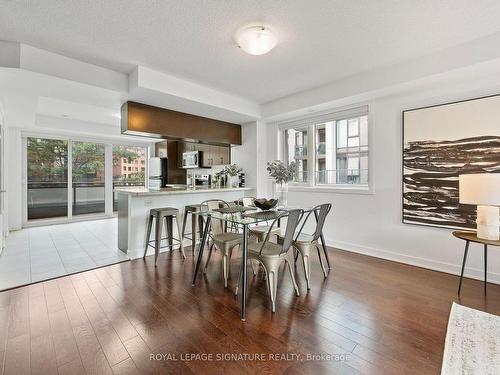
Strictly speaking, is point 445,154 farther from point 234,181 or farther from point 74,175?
point 74,175

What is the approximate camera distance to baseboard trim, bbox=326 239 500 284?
2.85 meters

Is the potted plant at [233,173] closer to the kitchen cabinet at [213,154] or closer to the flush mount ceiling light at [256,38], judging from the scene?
the kitchen cabinet at [213,154]

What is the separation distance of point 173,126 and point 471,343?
443 centimetres

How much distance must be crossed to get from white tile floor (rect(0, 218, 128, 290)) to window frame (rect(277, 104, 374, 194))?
3.39m

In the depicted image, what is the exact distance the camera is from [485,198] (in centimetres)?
227

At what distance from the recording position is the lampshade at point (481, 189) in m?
2.23

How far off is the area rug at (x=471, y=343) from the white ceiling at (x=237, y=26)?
8.69 feet

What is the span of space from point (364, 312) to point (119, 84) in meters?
3.94

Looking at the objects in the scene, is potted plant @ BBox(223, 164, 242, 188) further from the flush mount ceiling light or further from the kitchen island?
the flush mount ceiling light

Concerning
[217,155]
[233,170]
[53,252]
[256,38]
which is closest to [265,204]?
[256,38]

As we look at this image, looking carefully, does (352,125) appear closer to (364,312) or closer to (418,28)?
(418,28)

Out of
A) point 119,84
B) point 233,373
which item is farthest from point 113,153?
point 233,373

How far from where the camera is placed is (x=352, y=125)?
407 centimetres

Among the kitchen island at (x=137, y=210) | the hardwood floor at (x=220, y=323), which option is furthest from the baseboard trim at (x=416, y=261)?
the kitchen island at (x=137, y=210)
